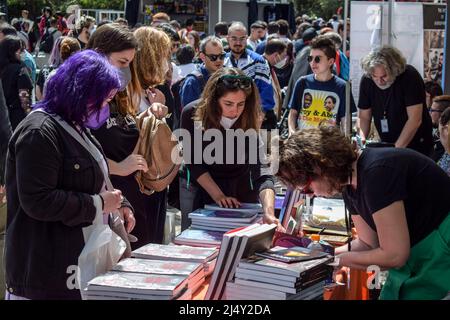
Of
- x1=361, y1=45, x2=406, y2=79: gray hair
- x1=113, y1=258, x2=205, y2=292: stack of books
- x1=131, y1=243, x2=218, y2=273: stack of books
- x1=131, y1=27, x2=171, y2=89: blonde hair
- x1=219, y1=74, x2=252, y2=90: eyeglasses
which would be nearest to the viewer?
x1=113, y1=258, x2=205, y2=292: stack of books

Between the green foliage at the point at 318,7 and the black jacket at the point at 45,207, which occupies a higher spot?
the green foliage at the point at 318,7

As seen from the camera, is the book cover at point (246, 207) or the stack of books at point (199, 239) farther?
the book cover at point (246, 207)

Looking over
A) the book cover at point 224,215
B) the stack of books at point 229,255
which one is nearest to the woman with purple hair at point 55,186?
the stack of books at point 229,255

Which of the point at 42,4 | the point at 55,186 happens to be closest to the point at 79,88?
the point at 55,186

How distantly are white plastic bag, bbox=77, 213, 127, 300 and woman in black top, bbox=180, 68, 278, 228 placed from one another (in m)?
0.94

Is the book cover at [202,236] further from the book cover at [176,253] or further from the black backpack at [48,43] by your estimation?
the black backpack at [48,43]

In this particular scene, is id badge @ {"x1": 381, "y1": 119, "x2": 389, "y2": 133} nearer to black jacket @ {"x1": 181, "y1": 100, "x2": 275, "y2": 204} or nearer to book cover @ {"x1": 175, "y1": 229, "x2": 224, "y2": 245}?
black jacket @ {"x1": 181, "y1": 100, "x2": 275, "y2": 204}

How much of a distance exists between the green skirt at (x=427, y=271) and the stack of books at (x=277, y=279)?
30 centimetres

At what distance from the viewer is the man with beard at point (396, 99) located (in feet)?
16.5

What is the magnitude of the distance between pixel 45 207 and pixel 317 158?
90 centimetres

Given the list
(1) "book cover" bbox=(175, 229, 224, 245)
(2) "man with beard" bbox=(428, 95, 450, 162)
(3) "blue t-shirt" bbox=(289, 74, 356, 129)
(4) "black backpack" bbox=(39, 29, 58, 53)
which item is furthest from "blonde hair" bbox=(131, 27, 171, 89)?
(4) "black backpack" bbox=(39, 29, 58, 53)

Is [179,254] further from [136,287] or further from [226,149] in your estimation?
[226,149]

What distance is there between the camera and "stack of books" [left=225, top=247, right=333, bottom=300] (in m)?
2.01

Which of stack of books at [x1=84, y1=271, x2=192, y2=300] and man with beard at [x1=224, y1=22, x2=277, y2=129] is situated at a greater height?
man with beard at [x1=224, y1=22, x2=277, y2=129]
